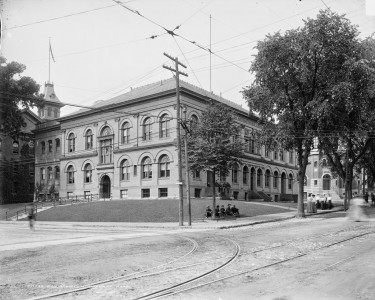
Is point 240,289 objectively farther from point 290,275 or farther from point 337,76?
point 337,76

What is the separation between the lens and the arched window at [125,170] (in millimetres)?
47719

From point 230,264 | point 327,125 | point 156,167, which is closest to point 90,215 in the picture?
point 156,167

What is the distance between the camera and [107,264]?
1084 centimetres

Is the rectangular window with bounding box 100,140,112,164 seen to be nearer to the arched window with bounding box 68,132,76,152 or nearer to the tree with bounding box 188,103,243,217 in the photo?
the arched window with bounding box 68,132,76,152

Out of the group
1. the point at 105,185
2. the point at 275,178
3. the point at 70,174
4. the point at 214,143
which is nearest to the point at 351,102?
the point at 214,143

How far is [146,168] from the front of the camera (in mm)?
45938

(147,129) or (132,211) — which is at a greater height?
(147,129)

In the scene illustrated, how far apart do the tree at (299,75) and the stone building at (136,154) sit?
25.1ft

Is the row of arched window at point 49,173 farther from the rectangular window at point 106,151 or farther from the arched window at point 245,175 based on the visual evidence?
the arched window at point 245,175

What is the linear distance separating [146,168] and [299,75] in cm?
2170

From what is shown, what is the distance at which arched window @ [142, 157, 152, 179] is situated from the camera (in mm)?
45528

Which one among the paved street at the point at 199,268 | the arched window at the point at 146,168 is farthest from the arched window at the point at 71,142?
the paved street at the point at 199,268

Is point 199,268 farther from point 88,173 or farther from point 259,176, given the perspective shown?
point 259,176

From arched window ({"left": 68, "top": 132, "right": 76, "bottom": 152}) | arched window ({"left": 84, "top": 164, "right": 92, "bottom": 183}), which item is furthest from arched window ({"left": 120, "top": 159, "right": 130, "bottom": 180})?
arched window ({"left": 68, "top": 132, "right": 76, "bottom": 152})
